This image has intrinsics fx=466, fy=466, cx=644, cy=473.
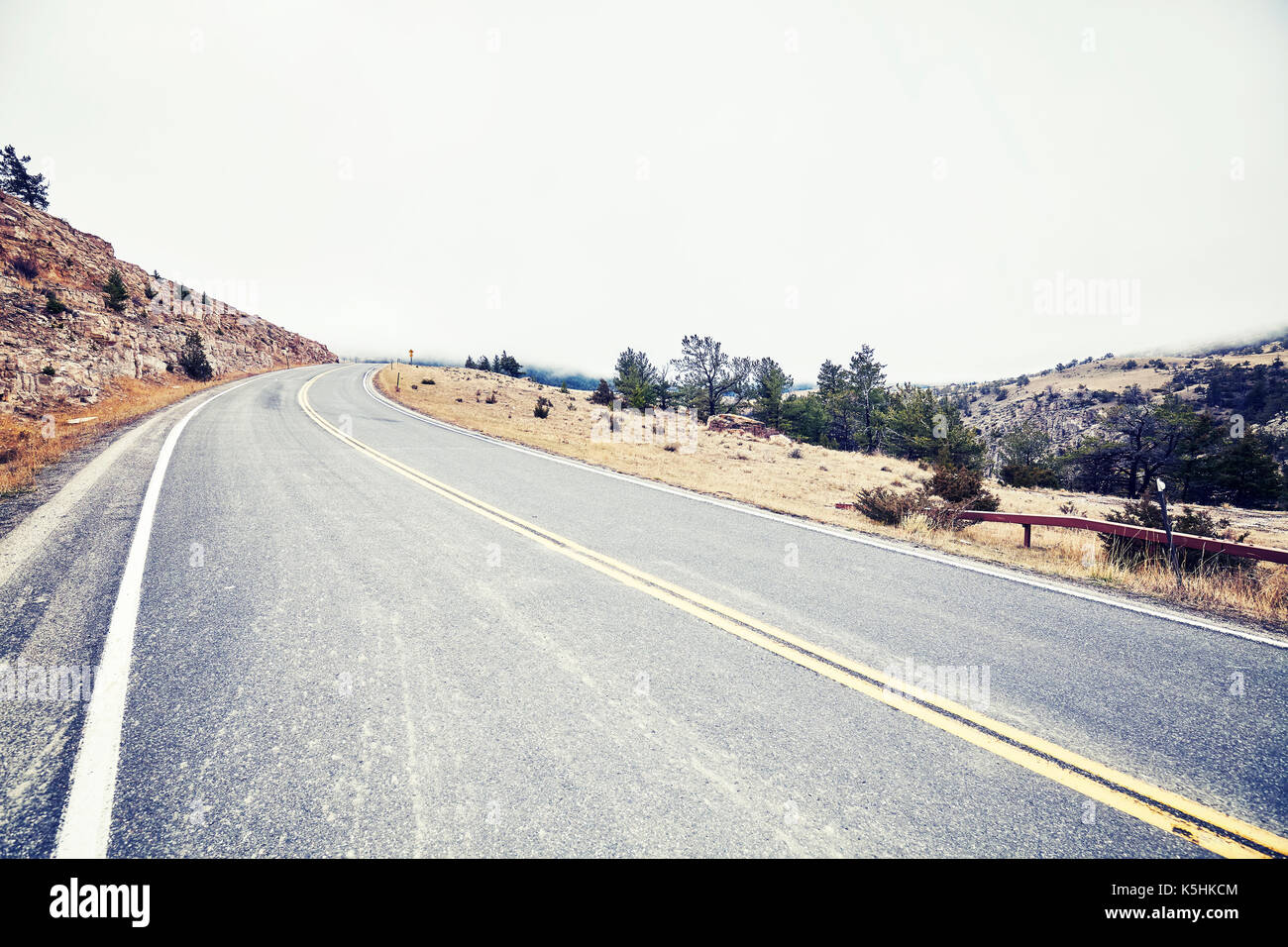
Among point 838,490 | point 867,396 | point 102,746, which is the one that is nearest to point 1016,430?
point 867,396

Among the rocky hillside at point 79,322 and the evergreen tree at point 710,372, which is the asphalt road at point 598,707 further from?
the evergreen tree at point 710,372

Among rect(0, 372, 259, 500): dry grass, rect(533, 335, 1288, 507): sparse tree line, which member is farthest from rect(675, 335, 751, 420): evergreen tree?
rect(0, 372, 259, 500): dry grass

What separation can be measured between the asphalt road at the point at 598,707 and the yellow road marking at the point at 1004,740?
16 mm

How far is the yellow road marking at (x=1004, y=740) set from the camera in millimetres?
1991

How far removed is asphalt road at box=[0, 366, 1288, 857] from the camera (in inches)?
76.9

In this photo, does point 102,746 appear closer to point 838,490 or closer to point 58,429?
point 58,429

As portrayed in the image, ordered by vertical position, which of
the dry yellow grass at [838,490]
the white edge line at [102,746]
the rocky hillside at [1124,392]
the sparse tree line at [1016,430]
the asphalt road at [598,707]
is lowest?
the white edge line at [102,746]

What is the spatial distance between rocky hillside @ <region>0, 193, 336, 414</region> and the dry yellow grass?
11622 mm

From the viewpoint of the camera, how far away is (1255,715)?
2.78 meters

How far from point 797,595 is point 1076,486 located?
115 feet

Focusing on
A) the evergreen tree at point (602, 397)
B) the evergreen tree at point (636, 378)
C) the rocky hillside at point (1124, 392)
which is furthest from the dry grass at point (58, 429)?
the rocky hillside at point (1124, 392)

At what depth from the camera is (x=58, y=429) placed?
11281mm
